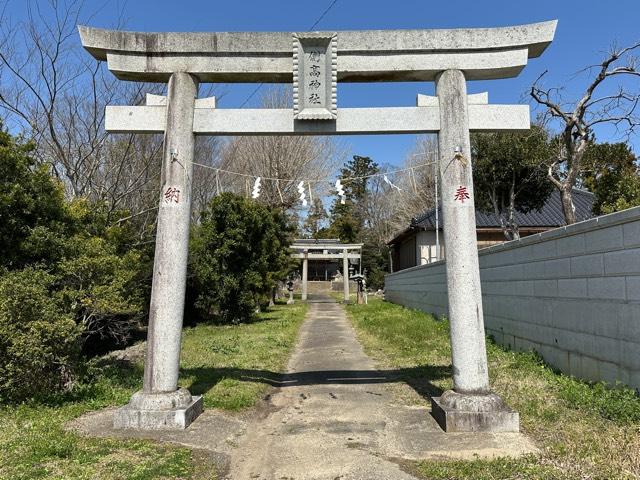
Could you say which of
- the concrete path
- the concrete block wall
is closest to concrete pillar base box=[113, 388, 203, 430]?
the concrete path

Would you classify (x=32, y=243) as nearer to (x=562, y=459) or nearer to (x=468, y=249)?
(x=468, y=249)

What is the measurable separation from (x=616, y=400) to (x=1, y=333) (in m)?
7.01

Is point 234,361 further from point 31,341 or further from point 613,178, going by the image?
point 613,178

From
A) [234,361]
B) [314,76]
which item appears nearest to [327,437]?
[314,76]

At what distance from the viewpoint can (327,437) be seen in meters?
5.59

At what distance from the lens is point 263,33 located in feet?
21.0

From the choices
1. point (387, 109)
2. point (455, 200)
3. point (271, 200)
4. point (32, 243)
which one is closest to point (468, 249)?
point (455, 200)

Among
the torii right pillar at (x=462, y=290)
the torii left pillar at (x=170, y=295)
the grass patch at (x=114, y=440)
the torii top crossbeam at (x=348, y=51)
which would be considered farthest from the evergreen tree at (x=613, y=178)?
the torii left pillar at (x=170, y=295)

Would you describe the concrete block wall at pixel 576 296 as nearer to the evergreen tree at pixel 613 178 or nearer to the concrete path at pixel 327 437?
the concrete path at pixel 327 437

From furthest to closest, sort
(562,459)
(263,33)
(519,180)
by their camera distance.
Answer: (519,180) → (263,33) → (562,459)

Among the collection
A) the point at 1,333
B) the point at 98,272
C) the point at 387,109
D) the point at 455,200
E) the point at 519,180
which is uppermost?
the point at 519,180

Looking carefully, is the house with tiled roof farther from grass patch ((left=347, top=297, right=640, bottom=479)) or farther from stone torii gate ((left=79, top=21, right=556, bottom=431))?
stone torii gate ((left=79, top=21, right=556, bottom=431))

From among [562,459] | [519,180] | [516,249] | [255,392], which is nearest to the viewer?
[562,459]

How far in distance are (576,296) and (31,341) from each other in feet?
23.0
